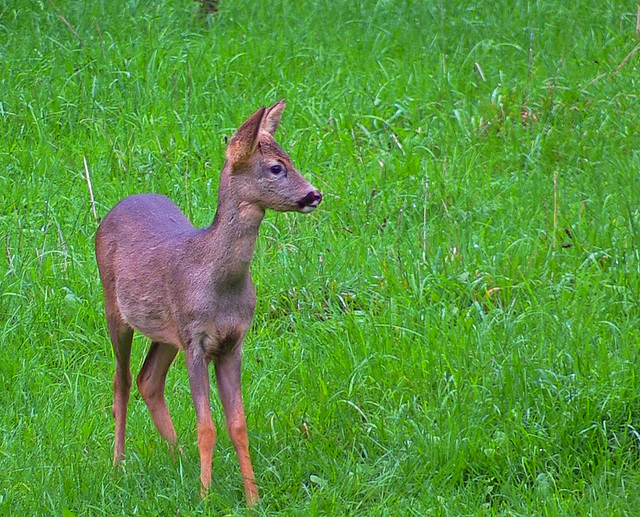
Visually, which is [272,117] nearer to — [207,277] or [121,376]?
[207,277]

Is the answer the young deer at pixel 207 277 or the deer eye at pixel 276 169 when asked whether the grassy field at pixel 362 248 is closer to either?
the young deer at pixel 207 277

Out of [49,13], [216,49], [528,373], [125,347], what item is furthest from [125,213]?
[49,13]

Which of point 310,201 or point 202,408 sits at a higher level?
point 310,201

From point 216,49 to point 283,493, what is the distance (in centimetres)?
490

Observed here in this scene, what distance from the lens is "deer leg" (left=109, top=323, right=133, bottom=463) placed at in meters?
5.34

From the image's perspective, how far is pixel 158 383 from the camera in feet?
17.9

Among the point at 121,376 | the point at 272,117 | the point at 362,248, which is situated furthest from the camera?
the point at 362,248

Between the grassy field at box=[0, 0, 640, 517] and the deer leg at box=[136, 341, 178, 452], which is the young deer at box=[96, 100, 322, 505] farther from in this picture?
the grassy field at box=[0, 0, 640, 517]

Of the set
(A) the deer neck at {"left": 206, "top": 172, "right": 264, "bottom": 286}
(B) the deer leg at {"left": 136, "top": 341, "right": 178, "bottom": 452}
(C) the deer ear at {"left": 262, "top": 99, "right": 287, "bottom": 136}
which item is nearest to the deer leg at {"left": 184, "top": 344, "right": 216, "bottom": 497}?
(A) the deer neck at {"left": 206, "top": 172, "right": 264, "bottom": 286}

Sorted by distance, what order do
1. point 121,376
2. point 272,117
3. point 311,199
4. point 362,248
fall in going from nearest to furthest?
point 311,199 → point 272,117 → point 121,376 → point 362,248

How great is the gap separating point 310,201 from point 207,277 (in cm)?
54

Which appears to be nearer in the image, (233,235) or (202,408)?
(233,235)

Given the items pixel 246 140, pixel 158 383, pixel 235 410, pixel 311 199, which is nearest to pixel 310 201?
pixel 311 199

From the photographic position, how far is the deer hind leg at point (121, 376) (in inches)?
209
